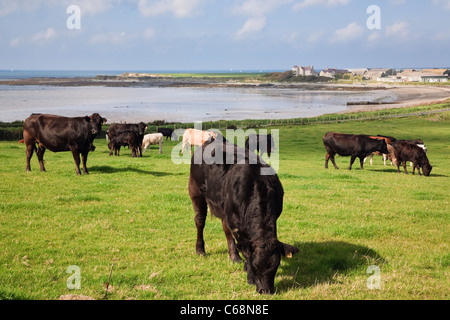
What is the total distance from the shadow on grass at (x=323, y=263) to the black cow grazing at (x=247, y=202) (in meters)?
0.54

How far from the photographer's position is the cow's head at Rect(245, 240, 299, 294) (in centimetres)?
583

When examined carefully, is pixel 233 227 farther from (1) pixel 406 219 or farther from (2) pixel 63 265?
(1) pixel 406 219

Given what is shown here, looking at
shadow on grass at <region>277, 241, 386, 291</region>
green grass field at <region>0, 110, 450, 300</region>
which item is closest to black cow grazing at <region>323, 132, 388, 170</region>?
green grass field at <region>0, 110, 450, 300</region>

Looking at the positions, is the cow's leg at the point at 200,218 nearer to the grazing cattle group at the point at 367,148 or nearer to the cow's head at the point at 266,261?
the cow's head at the point at 266,261

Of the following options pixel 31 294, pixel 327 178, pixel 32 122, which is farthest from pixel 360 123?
pixel 31 294

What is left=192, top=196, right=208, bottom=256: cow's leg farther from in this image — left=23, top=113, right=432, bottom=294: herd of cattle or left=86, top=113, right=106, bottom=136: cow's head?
left=86, top=113, right=106, bottom=136: cow's head

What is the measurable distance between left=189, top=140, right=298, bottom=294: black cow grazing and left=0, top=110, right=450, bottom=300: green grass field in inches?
18.8

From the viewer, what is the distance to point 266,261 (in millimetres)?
5844

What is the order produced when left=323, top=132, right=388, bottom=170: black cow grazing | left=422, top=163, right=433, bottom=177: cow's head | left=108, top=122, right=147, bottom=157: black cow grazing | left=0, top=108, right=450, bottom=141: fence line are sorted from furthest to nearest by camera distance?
left=0, top=108, right=450, bottom=141: fence line
left=108, top=122, right=147, bottom=157: black cow grazing
left=323, top=132, right=388, bottom=170: black cow grazing
left=422, top=163, right=433, bottom=177: cow's head

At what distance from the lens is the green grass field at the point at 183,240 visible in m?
6.34

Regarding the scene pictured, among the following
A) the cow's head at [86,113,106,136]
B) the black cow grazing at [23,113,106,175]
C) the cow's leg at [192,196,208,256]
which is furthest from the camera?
the cow's head at [86,113,106,136]

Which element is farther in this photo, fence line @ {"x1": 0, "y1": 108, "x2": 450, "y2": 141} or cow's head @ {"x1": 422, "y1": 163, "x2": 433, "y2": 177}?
fence line @ {"x1": 0, "y1": 108, "x2": 450, "y2": 141}

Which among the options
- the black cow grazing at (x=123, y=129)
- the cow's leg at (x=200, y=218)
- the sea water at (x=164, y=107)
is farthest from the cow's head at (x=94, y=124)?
the sea water at (x=164, y=107)

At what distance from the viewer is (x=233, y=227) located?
252 inches
